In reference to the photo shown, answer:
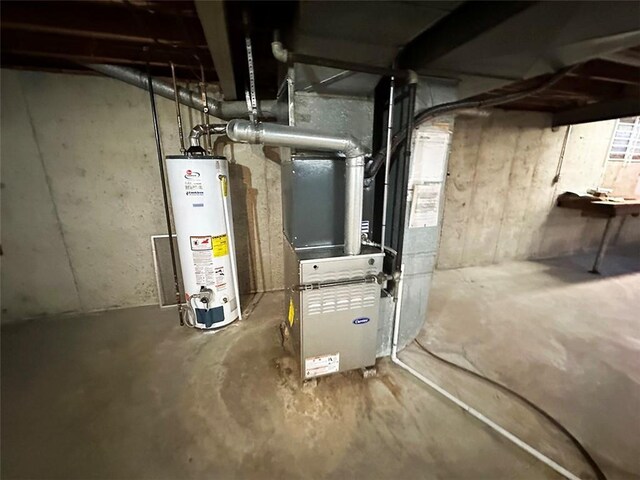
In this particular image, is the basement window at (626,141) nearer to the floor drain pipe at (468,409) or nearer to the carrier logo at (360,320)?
the floor drain pipe at (468,409)

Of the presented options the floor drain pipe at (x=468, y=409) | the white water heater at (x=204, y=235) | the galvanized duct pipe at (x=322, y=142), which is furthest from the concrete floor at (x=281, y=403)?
the galvanized duct pipe at (x=322, y=142)

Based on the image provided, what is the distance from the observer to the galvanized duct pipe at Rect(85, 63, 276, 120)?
1.94 m

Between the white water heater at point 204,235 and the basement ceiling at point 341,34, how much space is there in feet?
2.13

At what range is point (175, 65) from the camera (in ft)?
6.42

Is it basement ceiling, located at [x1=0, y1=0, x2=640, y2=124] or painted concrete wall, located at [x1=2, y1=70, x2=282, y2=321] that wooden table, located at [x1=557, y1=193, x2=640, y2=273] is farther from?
painted concrete wall, located at [x1=2, y1=70, x2=282, y2=321]

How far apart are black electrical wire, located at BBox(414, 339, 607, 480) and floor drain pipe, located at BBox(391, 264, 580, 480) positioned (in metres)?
0.14

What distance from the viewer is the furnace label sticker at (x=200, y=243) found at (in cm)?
205

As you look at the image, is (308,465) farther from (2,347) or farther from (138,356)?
(2,347)

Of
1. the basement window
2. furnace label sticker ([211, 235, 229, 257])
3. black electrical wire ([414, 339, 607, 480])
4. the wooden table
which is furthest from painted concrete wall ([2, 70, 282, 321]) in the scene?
the basement window

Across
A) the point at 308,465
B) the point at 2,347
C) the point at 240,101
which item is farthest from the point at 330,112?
the point at 2,347

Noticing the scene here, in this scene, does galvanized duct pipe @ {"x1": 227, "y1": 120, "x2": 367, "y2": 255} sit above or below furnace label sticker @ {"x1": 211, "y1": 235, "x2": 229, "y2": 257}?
above

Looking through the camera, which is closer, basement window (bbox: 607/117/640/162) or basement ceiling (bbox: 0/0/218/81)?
basement ceiling (bbox: 0/0/218/81)

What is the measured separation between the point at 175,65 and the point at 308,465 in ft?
8.55

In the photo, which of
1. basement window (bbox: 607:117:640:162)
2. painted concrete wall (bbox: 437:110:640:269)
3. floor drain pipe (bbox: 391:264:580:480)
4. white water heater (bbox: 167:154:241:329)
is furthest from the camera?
basement window (bbox: 607:117:640:162)
